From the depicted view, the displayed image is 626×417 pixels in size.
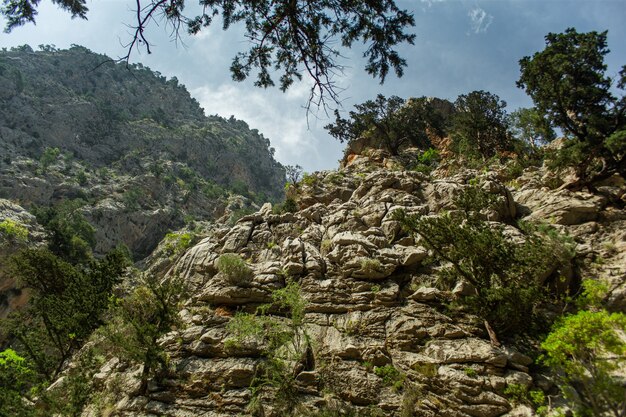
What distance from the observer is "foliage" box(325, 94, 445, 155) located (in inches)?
1676

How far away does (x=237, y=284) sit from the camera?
57.4 feet

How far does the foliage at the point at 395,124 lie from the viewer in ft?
140

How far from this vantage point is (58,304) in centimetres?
1983

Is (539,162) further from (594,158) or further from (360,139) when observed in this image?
(360,139)

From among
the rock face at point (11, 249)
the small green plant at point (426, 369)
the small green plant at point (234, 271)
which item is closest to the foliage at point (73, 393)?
the small green plant at point (234, 271)

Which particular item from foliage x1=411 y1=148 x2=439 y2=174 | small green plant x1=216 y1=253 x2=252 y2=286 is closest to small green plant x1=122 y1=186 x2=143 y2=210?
foliage x1=411 y1=148 x2=439 y2=174

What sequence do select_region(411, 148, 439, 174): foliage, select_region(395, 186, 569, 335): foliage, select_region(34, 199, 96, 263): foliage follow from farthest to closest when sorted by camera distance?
select_region(34, 199, 96, 263): foliage, select_region(411, 148, 439, 174): foliage, select_region(395, 186, 569, 335): foliage

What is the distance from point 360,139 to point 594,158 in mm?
26058

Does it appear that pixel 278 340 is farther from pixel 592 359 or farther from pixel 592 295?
pixel 592 295

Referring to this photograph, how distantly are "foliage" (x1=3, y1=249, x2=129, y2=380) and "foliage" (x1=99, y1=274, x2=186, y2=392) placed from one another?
391 centimetres

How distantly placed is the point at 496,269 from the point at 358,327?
601 centimetres

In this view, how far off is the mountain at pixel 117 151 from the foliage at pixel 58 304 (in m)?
31.6

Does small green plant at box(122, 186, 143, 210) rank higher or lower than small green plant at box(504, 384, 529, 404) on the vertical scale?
higher

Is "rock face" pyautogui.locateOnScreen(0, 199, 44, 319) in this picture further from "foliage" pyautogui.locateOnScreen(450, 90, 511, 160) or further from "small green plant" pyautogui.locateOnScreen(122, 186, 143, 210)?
"foliage" pyautogui.locateOnScreen(450, 90, 511, 160)
